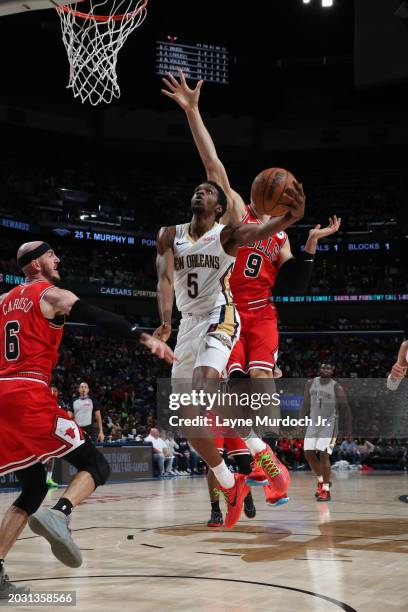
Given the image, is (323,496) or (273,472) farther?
(323,496)

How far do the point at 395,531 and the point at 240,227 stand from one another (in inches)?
142

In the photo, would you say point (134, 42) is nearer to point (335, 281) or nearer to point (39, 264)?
point (335, 281)

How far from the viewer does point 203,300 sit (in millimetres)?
6273

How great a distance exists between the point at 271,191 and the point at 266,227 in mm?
397

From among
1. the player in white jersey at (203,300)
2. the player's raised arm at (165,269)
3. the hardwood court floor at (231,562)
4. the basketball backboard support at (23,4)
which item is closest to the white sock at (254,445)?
the player in white jersey at (203,300)

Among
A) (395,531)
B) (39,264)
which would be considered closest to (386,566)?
(395,531)

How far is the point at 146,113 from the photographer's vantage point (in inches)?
1364

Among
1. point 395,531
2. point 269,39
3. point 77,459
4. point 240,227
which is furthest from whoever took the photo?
point 269,39

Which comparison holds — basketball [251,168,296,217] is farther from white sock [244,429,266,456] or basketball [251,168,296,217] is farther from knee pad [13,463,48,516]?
knee pad [13,463,48,516]

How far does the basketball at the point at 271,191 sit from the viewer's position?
555 centimetres

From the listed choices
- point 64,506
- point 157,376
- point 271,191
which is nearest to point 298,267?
point 271,191

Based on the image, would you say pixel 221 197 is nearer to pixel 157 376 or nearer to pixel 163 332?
pixel 163 332

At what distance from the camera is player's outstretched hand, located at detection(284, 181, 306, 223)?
5.18 metres

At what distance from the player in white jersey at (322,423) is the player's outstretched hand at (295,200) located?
6662mm
